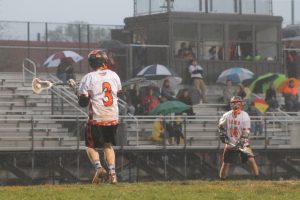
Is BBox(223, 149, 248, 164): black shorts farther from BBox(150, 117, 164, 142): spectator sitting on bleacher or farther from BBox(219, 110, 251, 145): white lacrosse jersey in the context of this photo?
BBox(150, 117, 164, 142): spectator sitting on bleacher

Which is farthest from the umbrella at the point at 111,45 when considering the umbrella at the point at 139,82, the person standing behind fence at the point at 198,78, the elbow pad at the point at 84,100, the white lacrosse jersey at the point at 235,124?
the elbow pad at the point at 84,100

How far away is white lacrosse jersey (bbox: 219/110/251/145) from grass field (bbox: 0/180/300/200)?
6.26 metres

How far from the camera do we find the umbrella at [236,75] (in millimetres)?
36344

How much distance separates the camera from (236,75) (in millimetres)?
36438

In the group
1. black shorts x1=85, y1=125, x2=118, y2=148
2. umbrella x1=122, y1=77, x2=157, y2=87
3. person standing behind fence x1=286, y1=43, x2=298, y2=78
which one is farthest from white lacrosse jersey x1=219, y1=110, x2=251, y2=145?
person standing behind fence x1=286, y1=43, x2=298, y2=78

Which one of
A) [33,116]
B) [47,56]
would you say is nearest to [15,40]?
[47,56]

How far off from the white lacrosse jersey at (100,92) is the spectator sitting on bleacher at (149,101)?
1568 centimetres

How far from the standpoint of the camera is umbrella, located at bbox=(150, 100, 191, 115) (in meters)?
30.8

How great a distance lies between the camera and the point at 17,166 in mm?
27688

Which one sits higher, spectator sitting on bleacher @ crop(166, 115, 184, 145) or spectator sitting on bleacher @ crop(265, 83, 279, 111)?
spectator sitting on bleacher @ crop(265, 83, 279, 111)

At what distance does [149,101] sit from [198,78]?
4489mm

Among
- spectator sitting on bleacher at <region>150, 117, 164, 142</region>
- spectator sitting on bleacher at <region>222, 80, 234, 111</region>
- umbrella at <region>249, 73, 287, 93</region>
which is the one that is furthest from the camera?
umbrella at <region>249, 73, 287, 93</region>

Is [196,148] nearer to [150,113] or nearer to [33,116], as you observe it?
[150,113]

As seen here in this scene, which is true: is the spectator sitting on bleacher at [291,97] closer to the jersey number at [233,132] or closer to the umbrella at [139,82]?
the umbrella at [139,82]
